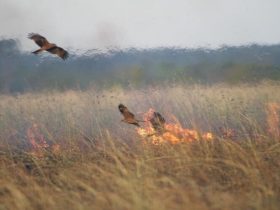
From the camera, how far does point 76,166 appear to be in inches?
222

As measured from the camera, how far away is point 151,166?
16.5ft

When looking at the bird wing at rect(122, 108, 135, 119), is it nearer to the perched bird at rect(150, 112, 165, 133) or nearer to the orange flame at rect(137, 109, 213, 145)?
the orange flame at rect(137, 109, 213, 145)

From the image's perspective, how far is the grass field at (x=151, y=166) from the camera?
412cm

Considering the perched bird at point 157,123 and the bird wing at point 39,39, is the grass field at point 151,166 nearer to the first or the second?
the perched bird at point 157,123

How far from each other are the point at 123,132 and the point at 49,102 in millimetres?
2685

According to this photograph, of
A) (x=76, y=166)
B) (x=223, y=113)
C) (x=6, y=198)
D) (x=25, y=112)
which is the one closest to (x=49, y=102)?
(x=25, y=112)

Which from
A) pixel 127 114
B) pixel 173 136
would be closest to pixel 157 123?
pixel 173 136

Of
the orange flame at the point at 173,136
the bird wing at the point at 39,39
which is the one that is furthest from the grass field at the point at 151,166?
the bird wing at the point at 39,39

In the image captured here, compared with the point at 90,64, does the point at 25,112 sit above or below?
below

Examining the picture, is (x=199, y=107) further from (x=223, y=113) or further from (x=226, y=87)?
(x=226, y=87)

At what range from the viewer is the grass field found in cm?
412

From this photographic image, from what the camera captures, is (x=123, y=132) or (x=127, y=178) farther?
(x=123, y=132)

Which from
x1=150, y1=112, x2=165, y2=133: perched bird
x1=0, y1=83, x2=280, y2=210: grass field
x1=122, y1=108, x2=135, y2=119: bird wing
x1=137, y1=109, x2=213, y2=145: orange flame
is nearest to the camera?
x1=0, y1=83, x2=280, y2=210: grass field

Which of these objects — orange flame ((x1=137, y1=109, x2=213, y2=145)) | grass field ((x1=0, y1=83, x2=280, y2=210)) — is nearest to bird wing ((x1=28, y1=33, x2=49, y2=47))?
grass field ((x1=0, y1=83, x2=280, y2=210))
